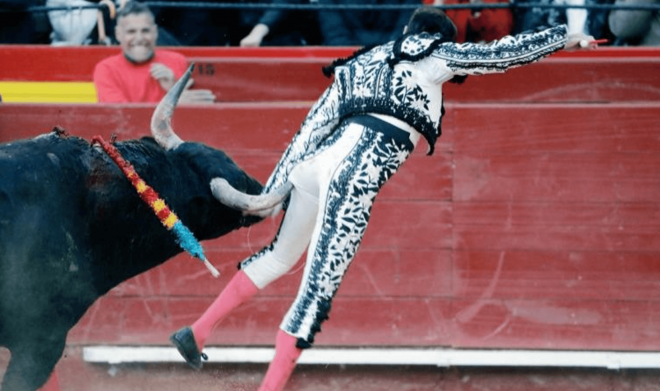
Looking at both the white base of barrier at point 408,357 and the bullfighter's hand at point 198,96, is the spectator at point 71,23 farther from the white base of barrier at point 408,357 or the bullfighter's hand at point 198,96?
the white base of barrier at point 408,357

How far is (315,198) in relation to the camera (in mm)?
5066

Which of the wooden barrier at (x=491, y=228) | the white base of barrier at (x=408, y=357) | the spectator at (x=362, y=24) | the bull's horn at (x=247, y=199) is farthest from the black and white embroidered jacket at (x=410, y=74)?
the spectator at (x=362, y=24)

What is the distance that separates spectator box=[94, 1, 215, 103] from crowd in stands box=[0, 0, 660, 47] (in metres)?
0.35

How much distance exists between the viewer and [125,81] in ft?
20.9

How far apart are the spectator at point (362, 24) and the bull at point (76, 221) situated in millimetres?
2121

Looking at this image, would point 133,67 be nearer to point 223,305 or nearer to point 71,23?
point 71,23

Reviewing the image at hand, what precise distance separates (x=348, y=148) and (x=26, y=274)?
3.65ft

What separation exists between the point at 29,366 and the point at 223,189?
80cm

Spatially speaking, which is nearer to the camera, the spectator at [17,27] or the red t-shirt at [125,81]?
the red t-shirt at [125,81]

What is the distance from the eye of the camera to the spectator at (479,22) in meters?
6.88

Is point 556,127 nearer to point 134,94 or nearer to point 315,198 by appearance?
point 315,198

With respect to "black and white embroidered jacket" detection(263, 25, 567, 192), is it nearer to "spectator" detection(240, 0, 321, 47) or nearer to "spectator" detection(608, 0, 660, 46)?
"spectator" detection(240, 0, 321, 47)

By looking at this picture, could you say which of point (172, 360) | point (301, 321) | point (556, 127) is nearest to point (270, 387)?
point (301, 321)

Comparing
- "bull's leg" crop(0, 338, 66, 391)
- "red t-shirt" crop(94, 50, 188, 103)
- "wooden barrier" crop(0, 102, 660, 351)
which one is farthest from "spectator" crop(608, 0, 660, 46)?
"bull's leg" crop(0, 338, 66, 391)
